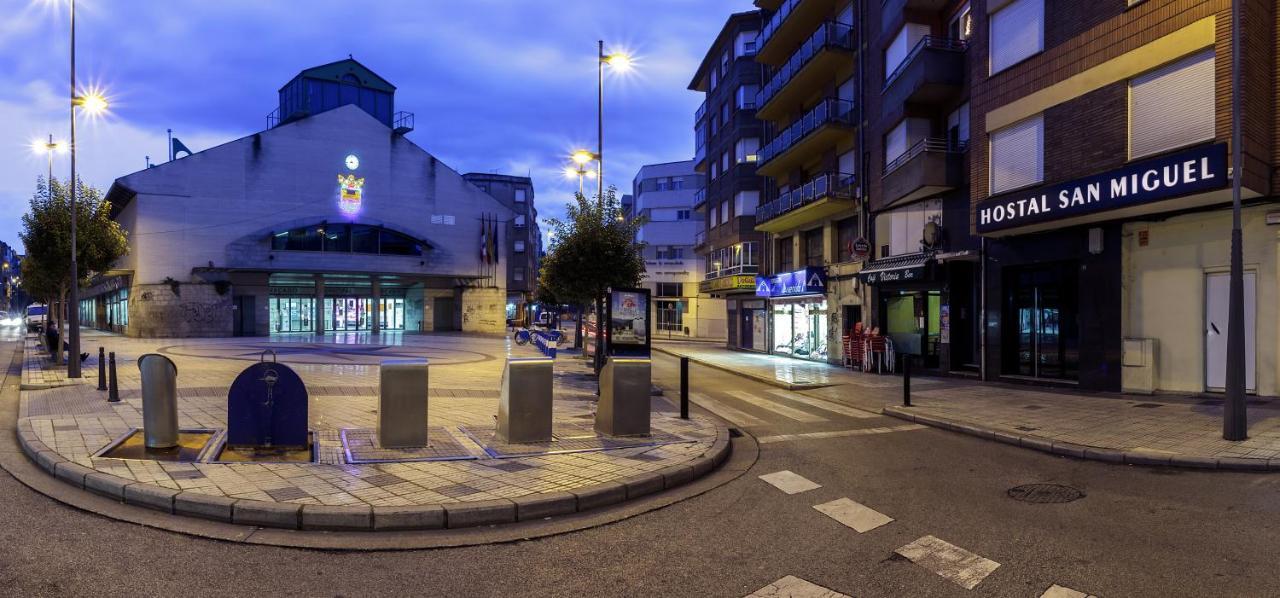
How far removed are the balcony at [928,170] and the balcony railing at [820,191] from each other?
3.05 metres

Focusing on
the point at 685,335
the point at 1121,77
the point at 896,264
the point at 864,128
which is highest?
the point at 864,128

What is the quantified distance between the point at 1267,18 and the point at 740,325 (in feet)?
76.1

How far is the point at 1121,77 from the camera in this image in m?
12.2

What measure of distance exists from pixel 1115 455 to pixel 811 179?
19.0 meters

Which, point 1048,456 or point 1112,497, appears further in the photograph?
point 1048,456

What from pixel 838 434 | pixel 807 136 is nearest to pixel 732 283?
pixel 807 136

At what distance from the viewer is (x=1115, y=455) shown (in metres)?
7.57

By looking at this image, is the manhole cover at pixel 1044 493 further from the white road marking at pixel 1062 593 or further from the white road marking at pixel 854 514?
the white road marking at pixel 1062 593

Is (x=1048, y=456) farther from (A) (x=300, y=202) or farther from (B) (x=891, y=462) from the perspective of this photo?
(A) (x=300, y=202)

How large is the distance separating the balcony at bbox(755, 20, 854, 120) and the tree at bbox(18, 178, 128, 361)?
75.9 ft

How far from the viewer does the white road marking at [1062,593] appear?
3.85 metres

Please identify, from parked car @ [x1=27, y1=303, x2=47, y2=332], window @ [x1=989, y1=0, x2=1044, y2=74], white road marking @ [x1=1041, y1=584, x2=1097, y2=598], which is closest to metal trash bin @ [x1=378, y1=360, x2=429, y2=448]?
white road marking @ [x1=1041, y1=584, x2=1097, y2=598]

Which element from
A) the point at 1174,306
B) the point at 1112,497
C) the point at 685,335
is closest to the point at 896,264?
the point at 1174,306

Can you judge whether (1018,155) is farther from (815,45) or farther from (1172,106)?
(815,45)
